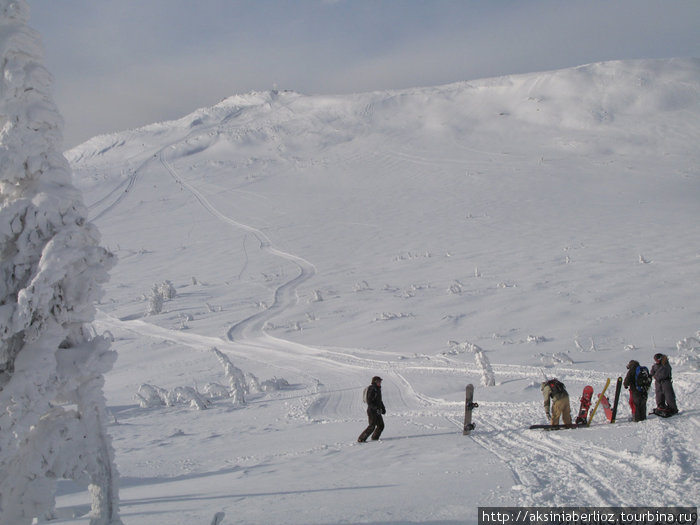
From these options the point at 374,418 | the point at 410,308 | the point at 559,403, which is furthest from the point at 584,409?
the point at 410,308

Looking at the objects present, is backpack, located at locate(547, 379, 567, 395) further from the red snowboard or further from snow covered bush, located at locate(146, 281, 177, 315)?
snow covered bush, located at locate(146, 281, 177, 315)

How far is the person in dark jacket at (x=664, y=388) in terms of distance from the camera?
8.42 metres

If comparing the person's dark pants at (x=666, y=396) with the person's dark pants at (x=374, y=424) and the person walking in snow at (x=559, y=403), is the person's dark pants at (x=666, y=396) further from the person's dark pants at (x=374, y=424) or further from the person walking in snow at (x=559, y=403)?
the person's dark pants at (x=374, y=424)

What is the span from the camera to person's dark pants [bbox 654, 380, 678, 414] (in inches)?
332

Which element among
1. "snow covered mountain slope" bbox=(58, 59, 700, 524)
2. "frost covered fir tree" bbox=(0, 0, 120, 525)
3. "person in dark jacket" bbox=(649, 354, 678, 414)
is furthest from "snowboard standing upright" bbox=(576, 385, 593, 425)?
"frost covered fir tree" bbox=(0, 0, 120, 525)

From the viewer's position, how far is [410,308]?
72.2 feet

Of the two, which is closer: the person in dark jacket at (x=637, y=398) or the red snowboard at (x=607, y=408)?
the person in dark jacket at (x=637, y=398)

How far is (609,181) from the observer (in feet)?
150

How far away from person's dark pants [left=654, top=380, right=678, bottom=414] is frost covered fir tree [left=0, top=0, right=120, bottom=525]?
7946 millimetres

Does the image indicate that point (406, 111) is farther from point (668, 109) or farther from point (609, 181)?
point (609, 181)

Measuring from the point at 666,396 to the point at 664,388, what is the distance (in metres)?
0.14

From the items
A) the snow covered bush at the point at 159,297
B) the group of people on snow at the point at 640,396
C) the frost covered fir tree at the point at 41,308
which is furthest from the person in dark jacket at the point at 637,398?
the snow covered bush at the point at 159,297

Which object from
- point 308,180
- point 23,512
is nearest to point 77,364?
point 23,512

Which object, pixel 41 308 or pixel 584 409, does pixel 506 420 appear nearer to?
pixel 584 409
